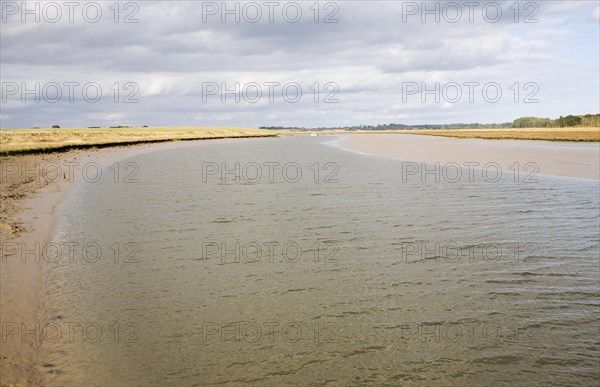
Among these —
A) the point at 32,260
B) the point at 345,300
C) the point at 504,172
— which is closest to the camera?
the point at 345,300

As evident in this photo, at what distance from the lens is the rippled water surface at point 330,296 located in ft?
24.1

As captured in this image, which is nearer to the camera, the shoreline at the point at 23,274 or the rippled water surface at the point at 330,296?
the shoreline at the point at 23,274

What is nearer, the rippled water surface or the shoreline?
the shoreline

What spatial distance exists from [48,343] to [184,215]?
11857 mm

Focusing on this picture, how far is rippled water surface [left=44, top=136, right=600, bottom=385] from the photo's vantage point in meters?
7.35

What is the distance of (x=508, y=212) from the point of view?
65.3 ft

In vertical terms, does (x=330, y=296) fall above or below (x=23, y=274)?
below

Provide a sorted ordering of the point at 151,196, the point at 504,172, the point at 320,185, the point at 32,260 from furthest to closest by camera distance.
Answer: the point at 504,172 → the point at 320,185 → the point at 151,196 → the point at 32,260

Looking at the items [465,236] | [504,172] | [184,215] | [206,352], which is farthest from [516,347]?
[504,172]

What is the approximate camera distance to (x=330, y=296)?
34.0ft

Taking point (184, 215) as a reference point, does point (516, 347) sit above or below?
below

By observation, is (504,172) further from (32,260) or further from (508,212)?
(32,260)

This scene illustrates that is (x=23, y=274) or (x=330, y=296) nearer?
(x=330, y=296)

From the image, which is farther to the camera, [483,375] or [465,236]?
[465,236]
